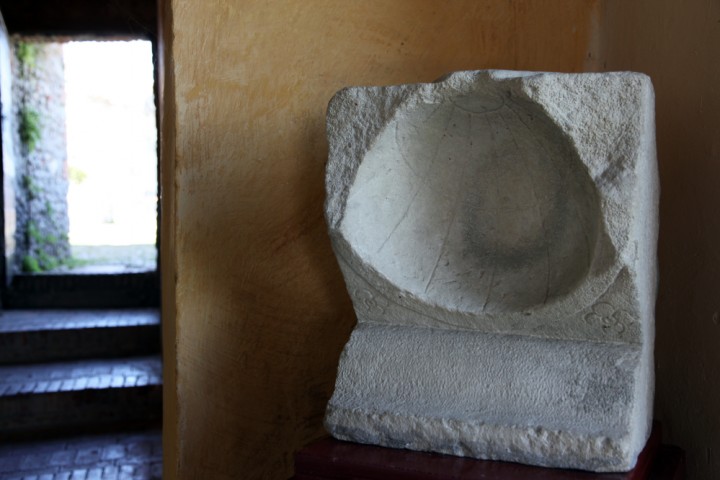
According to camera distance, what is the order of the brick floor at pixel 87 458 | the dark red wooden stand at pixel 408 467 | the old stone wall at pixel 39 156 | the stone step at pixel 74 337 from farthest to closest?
the old stone wall at pixel 39 156
the stone step at pixel 74 337
the brick floor at pixel 87 458
the dark red wooden stand at pixel 408 467

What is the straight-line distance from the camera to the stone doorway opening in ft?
17.1

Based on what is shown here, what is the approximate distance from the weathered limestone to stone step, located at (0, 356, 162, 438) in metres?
2.73

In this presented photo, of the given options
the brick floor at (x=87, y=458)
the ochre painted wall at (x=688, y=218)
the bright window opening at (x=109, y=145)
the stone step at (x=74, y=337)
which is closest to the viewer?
the ochre painted wall at (x=688, y=218)

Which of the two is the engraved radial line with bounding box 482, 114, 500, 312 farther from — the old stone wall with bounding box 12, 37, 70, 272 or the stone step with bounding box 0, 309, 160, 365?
the old stone wall with bounding box 12, 37, 70, 272

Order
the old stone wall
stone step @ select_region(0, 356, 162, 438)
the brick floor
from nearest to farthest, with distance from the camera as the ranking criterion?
the brick floor → stone step @ select_region(0, 356, 162, 438) → the old stone wall

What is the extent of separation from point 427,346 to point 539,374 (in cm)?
20

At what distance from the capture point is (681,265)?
4.85 feet

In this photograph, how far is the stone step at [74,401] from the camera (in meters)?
3.58

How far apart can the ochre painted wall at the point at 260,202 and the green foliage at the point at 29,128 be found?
3.96m

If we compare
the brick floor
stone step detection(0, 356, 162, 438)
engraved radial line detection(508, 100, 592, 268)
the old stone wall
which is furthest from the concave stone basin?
the old stone wall

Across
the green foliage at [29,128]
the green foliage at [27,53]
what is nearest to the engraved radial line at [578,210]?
the green foliage at [29,128]

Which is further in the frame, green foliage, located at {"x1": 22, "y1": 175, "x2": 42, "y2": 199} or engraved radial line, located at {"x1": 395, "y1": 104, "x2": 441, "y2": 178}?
green foliage, located at {"x1": 22, "y1": 175, "x2": 42, "y2": 199}

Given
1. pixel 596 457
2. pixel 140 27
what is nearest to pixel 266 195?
pixel 596 457

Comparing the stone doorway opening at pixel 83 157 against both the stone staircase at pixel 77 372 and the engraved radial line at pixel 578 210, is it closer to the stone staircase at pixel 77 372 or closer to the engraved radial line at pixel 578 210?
the stone staircase at pixel 77 372
